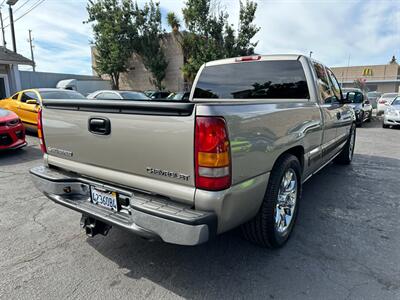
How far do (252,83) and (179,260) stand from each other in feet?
8.05

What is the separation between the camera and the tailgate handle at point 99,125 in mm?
2354

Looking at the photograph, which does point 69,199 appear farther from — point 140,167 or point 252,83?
point 252,83

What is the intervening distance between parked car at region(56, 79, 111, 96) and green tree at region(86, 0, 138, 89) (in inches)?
68.4

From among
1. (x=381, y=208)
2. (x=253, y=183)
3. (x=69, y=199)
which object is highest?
(x=253, y=183)

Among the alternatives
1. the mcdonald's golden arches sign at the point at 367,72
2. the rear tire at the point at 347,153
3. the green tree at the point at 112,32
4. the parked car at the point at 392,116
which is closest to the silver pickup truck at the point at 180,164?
the rear tire at the point at 347,153

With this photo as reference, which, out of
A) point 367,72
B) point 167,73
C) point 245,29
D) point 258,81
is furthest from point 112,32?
point 367,72

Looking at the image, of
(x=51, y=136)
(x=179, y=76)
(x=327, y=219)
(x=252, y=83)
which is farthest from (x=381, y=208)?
(x=179, y=76)

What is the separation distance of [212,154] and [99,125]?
42.6 inches

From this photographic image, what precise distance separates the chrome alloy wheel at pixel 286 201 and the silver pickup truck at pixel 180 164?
1cm

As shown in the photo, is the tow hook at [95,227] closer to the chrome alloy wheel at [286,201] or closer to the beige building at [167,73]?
the chrome alloy wheel at [286,201]

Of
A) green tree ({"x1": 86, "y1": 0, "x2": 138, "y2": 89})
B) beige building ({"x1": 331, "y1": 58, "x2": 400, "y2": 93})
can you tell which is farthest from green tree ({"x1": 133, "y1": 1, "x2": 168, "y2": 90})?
beige building ({"x1": 331, "y1": 58, "x2": 400, "y2": 93})

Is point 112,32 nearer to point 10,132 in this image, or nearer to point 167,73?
point 167,73

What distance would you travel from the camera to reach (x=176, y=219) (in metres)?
1.93

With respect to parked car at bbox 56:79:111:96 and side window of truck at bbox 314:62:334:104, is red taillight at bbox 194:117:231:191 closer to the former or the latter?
side window of truck at bbox 314:62:334:104
